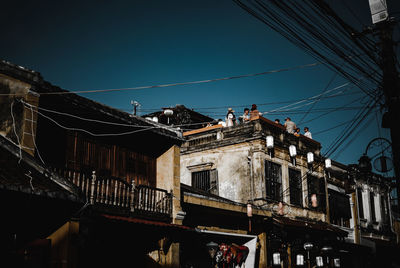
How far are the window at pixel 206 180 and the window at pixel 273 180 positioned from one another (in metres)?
3.15

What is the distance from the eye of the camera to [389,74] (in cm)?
1177

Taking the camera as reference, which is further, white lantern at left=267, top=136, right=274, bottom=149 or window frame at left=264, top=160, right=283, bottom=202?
window frame at left=264, top=160, right=283, bottom=202

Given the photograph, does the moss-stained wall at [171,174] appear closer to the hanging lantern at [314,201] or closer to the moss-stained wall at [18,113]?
the moss-stained wall at [18,113]

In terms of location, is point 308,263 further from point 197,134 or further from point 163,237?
point 163,237

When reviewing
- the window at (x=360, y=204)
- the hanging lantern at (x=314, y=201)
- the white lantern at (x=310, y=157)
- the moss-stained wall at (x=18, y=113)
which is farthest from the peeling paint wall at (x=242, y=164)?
the moss-stained wall at (x=18, y=113)

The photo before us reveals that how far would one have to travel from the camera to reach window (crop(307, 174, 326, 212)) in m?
26.0

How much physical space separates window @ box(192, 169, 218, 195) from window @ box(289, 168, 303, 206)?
15.5 ft

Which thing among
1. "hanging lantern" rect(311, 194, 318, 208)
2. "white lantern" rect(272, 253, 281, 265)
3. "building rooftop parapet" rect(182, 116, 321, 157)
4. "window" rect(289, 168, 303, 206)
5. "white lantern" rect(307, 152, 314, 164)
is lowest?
"white lantern" rect(272, 253, 281, 265)

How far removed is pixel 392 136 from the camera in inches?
449

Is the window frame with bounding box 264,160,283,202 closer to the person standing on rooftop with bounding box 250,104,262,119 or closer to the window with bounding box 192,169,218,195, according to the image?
the person standing on rooftop with bounding box 250,104,262,119

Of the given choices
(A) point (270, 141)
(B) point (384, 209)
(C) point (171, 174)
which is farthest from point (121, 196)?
(B) point (384, 209)

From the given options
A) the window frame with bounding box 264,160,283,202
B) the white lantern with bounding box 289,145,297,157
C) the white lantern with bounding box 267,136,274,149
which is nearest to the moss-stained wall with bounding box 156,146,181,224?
the white lantern with bounding box 267,136,274,149

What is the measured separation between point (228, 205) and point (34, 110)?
33.0 ft

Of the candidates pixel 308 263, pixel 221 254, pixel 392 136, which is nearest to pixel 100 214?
pixel 221 254
